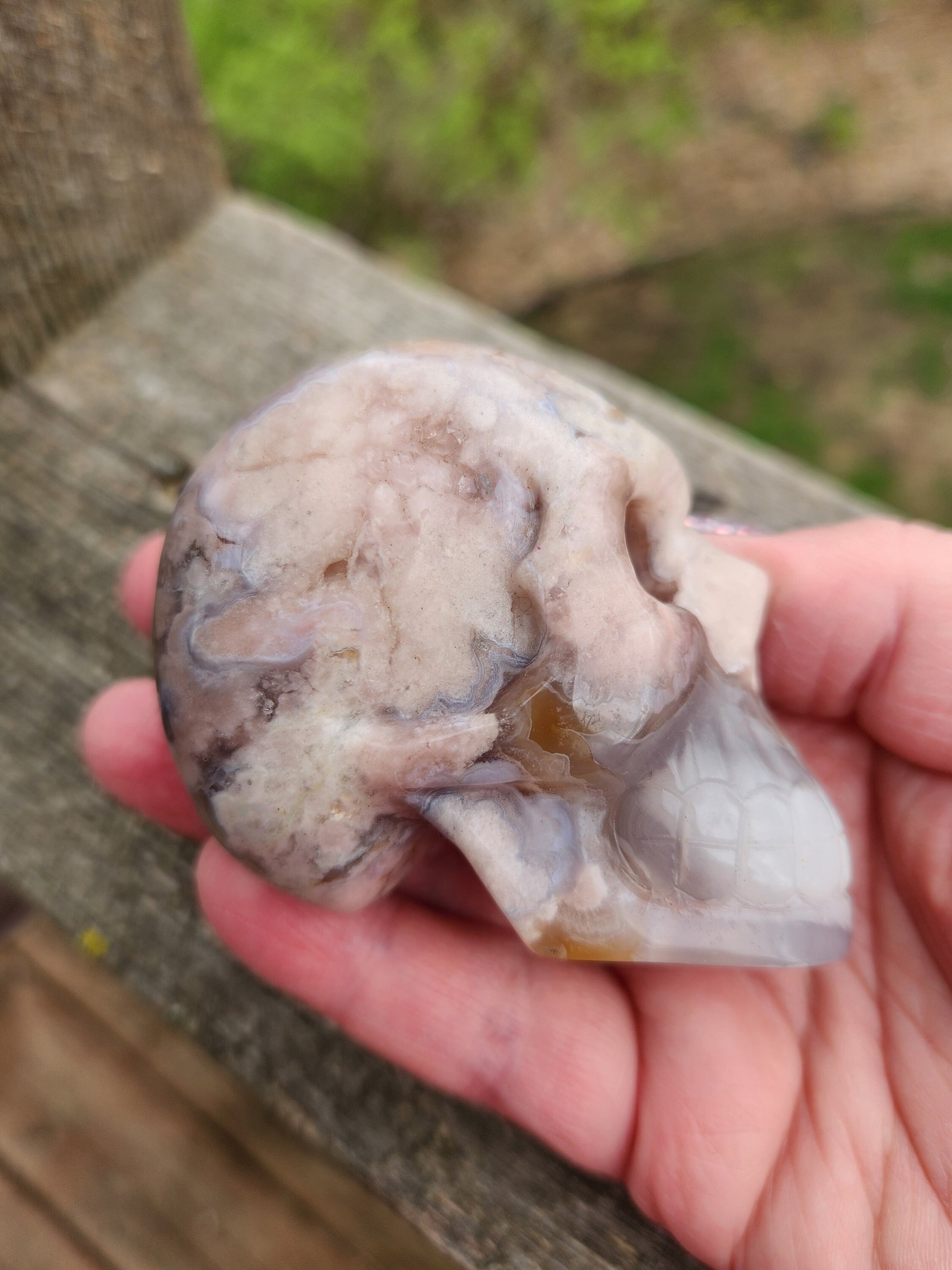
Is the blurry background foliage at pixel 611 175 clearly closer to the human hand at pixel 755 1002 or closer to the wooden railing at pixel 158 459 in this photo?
the wooden railing at pixel 158 459


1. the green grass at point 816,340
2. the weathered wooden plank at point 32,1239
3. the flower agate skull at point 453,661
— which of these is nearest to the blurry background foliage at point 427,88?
the green grass at point 816,340

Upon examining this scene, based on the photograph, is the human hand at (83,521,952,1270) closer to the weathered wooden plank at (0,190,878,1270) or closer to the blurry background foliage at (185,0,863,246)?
the weathered wooden plank at (0,190,878,1270)

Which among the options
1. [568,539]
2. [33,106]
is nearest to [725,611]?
[568,539]

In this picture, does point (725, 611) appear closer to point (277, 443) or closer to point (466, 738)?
point (466, 738)

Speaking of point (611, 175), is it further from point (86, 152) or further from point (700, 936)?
point (700, 936)

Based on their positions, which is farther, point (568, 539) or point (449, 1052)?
point (449, 1052)

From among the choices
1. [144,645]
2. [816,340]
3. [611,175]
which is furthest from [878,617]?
[611,175]

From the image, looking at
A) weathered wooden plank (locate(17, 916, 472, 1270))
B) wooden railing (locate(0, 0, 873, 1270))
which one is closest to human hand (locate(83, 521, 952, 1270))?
wooden railing (locate(0, 0, 873, 1270))
